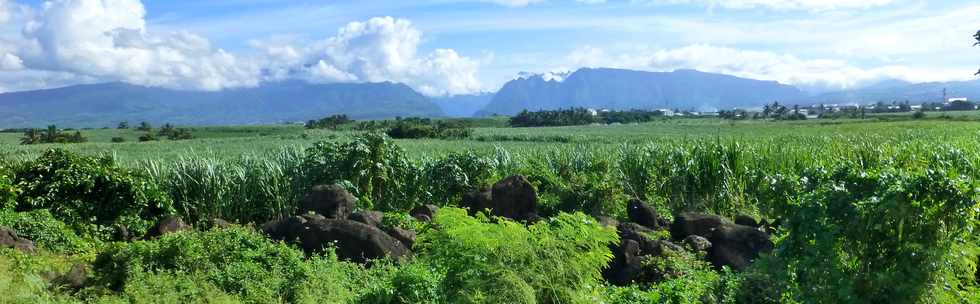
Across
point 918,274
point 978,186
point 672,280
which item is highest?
point 978,186

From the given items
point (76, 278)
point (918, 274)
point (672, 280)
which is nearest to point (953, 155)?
point (672, 280)

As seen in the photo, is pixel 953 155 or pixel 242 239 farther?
pixel 953 155

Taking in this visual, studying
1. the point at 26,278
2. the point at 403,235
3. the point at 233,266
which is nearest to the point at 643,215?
the point at 403,235

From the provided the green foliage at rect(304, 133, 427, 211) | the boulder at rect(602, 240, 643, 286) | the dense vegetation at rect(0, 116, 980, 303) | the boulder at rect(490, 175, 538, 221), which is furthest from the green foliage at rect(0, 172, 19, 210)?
the boulder at rect(602, 240, 643, 286)

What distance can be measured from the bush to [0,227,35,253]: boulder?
2110mm

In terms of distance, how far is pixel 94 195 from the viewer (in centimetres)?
1040

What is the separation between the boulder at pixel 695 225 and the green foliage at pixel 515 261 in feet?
11.1

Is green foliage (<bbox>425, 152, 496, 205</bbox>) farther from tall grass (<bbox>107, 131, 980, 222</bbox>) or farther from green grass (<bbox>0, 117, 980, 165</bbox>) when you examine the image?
green grass (<bbox>0, 117, 980, 165</bbox>)

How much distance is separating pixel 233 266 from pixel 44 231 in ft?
14.7

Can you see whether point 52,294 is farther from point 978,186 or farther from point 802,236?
point 978,186

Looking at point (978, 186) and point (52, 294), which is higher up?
point (978, 186)

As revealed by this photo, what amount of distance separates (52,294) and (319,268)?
2244 mm

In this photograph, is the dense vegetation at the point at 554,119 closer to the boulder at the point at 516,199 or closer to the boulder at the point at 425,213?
the boulder at the point at 425,213

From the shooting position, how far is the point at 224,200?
11.1 m
